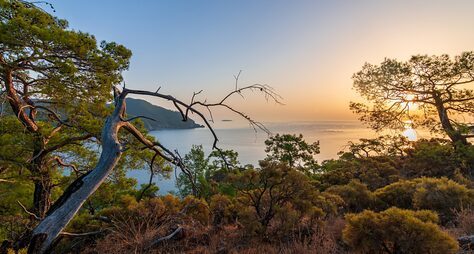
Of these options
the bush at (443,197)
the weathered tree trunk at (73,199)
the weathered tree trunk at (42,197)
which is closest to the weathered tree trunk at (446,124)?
the bush at (443,197)

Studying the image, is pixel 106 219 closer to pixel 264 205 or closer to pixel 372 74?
pixel 264 205

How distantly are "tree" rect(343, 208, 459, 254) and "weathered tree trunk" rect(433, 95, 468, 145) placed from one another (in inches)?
456

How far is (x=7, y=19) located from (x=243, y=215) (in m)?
5.36

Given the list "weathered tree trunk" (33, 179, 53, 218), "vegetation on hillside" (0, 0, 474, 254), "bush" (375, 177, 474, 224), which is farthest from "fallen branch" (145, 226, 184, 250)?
"bush" (375, 177, 474, 224)

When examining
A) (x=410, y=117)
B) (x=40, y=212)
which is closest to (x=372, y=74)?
(x=410, y=117)

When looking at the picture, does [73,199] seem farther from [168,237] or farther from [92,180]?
[168,237]

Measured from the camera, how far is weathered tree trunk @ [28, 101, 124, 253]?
2066mm

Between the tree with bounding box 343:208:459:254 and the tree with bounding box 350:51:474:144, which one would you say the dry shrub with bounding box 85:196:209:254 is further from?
the tree with bounding box 350:51:474:144

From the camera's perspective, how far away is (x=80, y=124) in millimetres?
6406

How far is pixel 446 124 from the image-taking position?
41.5ft

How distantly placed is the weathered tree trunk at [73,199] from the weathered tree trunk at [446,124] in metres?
14.4

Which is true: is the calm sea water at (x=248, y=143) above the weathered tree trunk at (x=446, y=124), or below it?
below

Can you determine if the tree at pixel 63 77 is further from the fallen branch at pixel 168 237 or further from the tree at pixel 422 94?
the tree at pixel 422 94

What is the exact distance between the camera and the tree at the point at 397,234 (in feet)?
8.89
